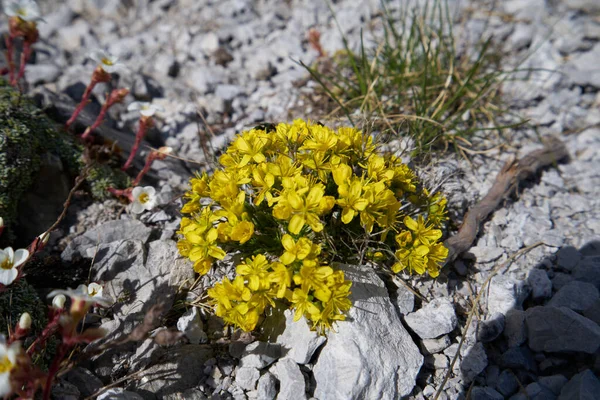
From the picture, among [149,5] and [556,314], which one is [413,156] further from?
[149,5]

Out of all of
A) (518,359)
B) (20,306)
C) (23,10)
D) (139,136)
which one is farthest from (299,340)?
(23,10)

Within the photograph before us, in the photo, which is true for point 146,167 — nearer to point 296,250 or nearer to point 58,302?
point 58,302

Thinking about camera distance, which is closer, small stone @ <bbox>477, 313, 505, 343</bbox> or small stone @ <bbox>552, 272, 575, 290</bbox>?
small stone @ <bbox>477, 313, 505, 343</bbox>

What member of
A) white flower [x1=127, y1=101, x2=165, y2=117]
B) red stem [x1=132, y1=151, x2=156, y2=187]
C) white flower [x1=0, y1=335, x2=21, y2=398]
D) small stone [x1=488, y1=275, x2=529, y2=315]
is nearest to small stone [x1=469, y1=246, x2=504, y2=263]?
small stone [x1=488, y1=275, x2=529, y2=315]

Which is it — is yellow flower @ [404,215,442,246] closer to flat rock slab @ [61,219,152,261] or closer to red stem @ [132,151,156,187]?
flat rock slab @ [61,219,152,261]

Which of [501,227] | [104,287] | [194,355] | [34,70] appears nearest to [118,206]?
[104,287]

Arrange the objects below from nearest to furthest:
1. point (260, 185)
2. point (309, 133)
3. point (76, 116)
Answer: point (260, 185), point (309, 133), point (76, 116)

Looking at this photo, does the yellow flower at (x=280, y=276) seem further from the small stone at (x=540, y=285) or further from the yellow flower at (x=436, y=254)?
the small stone at (x=540, y=285)

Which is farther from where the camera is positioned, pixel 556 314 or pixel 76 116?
pixel 76 116
